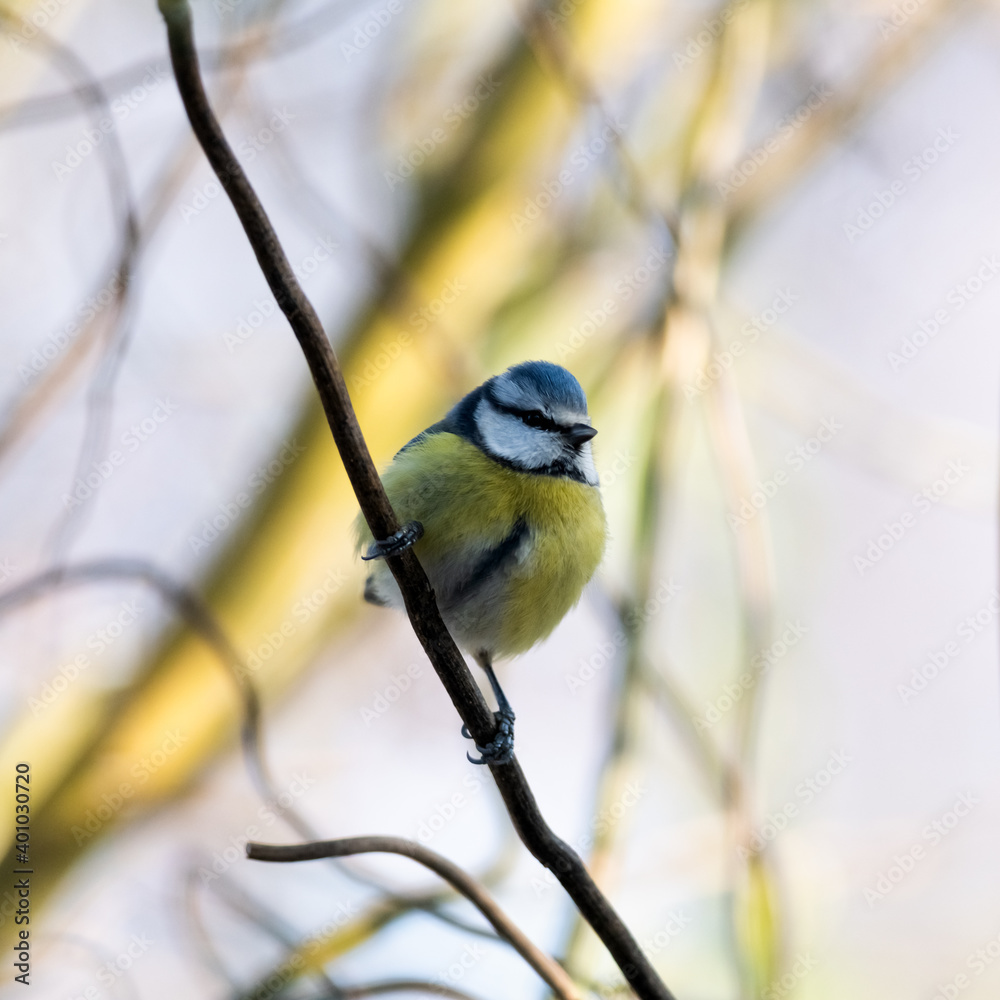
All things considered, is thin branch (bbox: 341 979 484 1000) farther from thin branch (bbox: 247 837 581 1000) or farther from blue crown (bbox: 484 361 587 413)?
blue crown (bbox: 484 361 587 413)

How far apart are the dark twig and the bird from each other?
37cm

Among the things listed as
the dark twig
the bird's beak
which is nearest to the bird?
the bird's beak

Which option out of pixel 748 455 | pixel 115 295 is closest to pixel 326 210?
pixel 115 295

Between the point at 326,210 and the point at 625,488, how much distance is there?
3.40 ft

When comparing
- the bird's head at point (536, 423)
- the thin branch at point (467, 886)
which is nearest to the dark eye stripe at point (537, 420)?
the bird's head at point (536, 423)

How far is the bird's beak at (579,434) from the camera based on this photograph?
1.80 metres

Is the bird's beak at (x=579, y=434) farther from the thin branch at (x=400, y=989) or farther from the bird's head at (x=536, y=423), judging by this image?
the thin branch at (x=400, y=989)

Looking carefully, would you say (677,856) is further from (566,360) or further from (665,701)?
(566,360)

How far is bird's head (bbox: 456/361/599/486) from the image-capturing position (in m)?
1.74

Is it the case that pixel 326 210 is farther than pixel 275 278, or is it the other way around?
pixel 326 210

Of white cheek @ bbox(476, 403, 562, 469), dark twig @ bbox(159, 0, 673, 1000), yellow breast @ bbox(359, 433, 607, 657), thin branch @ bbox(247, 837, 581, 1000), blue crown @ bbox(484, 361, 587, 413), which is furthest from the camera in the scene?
blue crown @ bbox(484, 361, 587, 413)

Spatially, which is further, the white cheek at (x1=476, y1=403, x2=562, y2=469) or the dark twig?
the white cheek at (x1=476, y1=403, x2=562, y2=469)

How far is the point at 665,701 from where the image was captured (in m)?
2.04

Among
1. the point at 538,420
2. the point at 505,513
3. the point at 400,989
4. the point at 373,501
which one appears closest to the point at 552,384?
the point at 538,420
